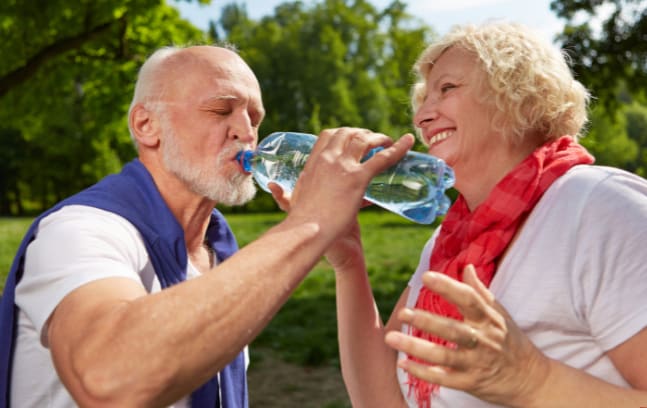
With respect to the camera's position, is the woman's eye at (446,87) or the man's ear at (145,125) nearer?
the woman's eye at (446,87)

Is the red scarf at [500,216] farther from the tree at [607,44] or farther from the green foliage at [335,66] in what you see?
the green foliage at [335,66]

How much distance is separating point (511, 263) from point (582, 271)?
0.25 metres

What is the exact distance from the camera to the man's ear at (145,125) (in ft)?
8.50

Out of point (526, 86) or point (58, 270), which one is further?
point (526, 86)

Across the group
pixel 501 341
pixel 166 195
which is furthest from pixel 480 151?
pixel 166 195

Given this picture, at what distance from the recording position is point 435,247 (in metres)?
2.56

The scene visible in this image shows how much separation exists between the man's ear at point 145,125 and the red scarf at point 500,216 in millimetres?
1143

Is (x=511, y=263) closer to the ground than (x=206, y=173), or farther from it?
closer to the ground

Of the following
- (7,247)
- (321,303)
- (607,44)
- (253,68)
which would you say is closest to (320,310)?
(321,303)

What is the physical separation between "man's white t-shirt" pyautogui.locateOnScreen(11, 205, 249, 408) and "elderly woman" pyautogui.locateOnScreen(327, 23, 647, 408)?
694mm

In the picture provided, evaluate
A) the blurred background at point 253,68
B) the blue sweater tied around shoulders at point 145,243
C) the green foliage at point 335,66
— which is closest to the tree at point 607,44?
the blurred background at point 253,68

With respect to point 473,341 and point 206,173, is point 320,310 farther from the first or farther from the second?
point 473,341

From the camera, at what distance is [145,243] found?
7.41 feet

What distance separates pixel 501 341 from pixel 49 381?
1347 millimetres
